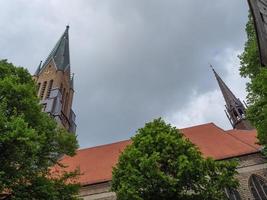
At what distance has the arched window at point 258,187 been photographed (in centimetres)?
1412

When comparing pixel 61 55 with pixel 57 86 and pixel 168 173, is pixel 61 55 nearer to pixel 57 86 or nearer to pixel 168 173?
pixel 57 86

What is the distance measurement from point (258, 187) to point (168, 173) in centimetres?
655

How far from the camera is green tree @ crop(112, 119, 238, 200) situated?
31.7ft

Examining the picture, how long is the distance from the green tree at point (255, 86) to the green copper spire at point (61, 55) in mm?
22908

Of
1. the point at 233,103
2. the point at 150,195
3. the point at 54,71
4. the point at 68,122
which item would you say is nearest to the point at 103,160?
the point at 150,195

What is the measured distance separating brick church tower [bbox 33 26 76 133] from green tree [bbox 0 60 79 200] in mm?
16124

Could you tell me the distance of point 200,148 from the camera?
1667 cm

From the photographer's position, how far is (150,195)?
9742 mm

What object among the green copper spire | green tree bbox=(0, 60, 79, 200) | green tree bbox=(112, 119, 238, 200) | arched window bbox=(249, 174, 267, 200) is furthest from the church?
the green copper spire

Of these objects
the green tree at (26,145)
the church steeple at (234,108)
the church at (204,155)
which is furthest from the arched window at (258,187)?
the church steeple at (234,108)

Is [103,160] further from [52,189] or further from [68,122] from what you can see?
[68,122]

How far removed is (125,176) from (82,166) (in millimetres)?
9236

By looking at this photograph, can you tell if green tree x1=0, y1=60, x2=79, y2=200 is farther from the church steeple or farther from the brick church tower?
the church steeple

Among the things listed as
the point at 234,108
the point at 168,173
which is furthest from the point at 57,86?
the point at 168,173
